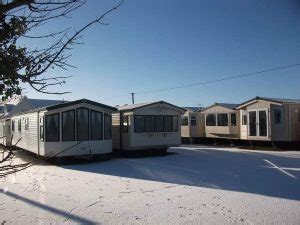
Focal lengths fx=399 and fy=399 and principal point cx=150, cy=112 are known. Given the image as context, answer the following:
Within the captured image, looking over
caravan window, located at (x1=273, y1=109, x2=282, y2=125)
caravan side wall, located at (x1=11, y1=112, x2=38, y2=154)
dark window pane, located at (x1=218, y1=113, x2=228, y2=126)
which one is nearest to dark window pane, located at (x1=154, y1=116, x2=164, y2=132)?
caravan side wall, located at (x1=11, y1=112, x2=38, y2=154)

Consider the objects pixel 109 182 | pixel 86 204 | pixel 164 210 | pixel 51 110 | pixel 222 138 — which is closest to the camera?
pixel 164 210

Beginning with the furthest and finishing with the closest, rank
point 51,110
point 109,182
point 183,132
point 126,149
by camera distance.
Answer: point 183,132
point 126,149
point 51,110
point 109,182

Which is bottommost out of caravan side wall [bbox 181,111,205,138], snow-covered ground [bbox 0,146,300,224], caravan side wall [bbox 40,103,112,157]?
snow-covered ground [bbox 0,146,300,224]

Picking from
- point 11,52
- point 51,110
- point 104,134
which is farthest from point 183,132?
point 11,52

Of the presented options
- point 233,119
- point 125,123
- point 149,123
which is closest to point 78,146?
point 125,123

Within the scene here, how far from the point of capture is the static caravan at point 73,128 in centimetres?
1686

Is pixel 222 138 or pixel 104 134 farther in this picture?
pixel 222 138

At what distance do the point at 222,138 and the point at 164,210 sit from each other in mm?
20937

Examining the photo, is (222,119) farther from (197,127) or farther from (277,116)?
(277,116)

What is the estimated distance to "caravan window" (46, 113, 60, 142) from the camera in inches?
665

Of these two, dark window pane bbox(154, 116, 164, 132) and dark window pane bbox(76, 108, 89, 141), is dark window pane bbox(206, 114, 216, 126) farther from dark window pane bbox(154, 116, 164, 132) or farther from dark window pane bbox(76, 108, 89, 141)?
dark window pane bbox(76, 108, 89, 141)

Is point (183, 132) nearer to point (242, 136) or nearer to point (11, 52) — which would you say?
point (242, 136)

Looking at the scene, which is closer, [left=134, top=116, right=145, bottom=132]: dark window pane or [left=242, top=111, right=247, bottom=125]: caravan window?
[left=134, top=116, right=145, bottom=132]: dark window pane

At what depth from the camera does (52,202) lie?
8.85 meters
